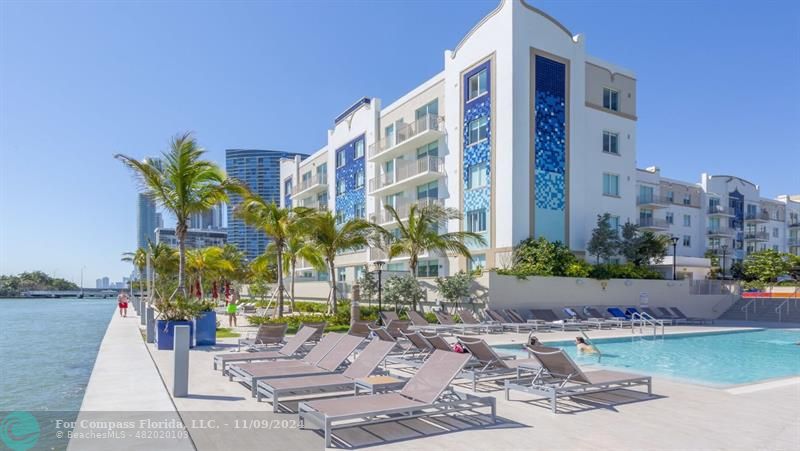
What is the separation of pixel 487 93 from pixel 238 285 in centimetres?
4076

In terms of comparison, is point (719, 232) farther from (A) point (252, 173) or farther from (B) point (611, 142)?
(A) point (252, 173)

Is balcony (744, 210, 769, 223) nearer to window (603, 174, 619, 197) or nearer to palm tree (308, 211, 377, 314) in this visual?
window (603, 174, 619, 197)

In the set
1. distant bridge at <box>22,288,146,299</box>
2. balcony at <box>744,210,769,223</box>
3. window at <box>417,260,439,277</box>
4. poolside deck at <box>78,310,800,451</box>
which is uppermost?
balcony at <box>744,210,769,223</box>

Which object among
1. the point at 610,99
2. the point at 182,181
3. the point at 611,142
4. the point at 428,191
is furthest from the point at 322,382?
the point at 610,99

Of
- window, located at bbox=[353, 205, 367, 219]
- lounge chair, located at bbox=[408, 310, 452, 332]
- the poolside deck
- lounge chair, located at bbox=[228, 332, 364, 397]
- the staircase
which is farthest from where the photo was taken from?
window, located at bbox=[353, 205, 367, 219]

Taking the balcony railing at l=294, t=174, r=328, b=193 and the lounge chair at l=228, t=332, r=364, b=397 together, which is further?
the balcony railing at l=294, t=174, r=328, b=193

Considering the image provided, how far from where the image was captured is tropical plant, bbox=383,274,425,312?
25.1 metres

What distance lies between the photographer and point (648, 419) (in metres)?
7.34

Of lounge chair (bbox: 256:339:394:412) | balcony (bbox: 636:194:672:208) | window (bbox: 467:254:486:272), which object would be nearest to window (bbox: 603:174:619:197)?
window (bbox: 467:254:486:272)

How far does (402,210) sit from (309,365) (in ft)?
87.8

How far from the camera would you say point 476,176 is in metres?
31.4

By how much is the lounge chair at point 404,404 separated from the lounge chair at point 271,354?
4.14 metres

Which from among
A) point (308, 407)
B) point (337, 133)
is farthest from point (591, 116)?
point (308, 407)

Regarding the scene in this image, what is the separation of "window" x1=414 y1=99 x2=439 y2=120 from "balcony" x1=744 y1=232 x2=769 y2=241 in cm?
4782
